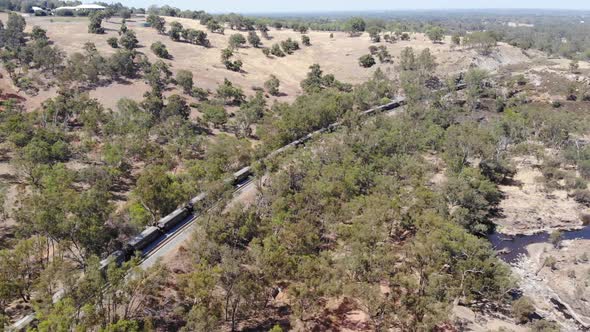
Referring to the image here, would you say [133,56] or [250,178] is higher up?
[133,56]

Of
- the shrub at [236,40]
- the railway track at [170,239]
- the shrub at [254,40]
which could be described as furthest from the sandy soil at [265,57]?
the railway track at [170,239]

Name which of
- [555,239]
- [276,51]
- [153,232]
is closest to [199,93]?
[276,51]

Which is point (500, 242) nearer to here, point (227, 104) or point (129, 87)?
point (227, 104)

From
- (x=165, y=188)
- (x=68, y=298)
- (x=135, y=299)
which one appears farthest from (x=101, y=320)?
(x=165, y=188)

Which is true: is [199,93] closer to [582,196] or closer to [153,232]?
[153,232]

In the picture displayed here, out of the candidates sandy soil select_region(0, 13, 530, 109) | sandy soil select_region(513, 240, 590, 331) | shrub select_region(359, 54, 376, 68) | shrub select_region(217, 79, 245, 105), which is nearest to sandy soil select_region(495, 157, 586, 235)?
sandy soil select_region(513, 240, 590, 331)

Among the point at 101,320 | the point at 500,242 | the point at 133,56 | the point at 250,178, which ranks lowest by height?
the point at 500,242

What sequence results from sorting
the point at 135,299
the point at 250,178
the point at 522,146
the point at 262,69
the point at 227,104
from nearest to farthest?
the point at 135,299 → the point at 250,178 → the point at 522,146 → the point at 227,104 → the point at 262,69

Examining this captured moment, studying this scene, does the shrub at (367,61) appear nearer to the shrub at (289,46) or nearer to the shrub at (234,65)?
the shrub at (289,46)
